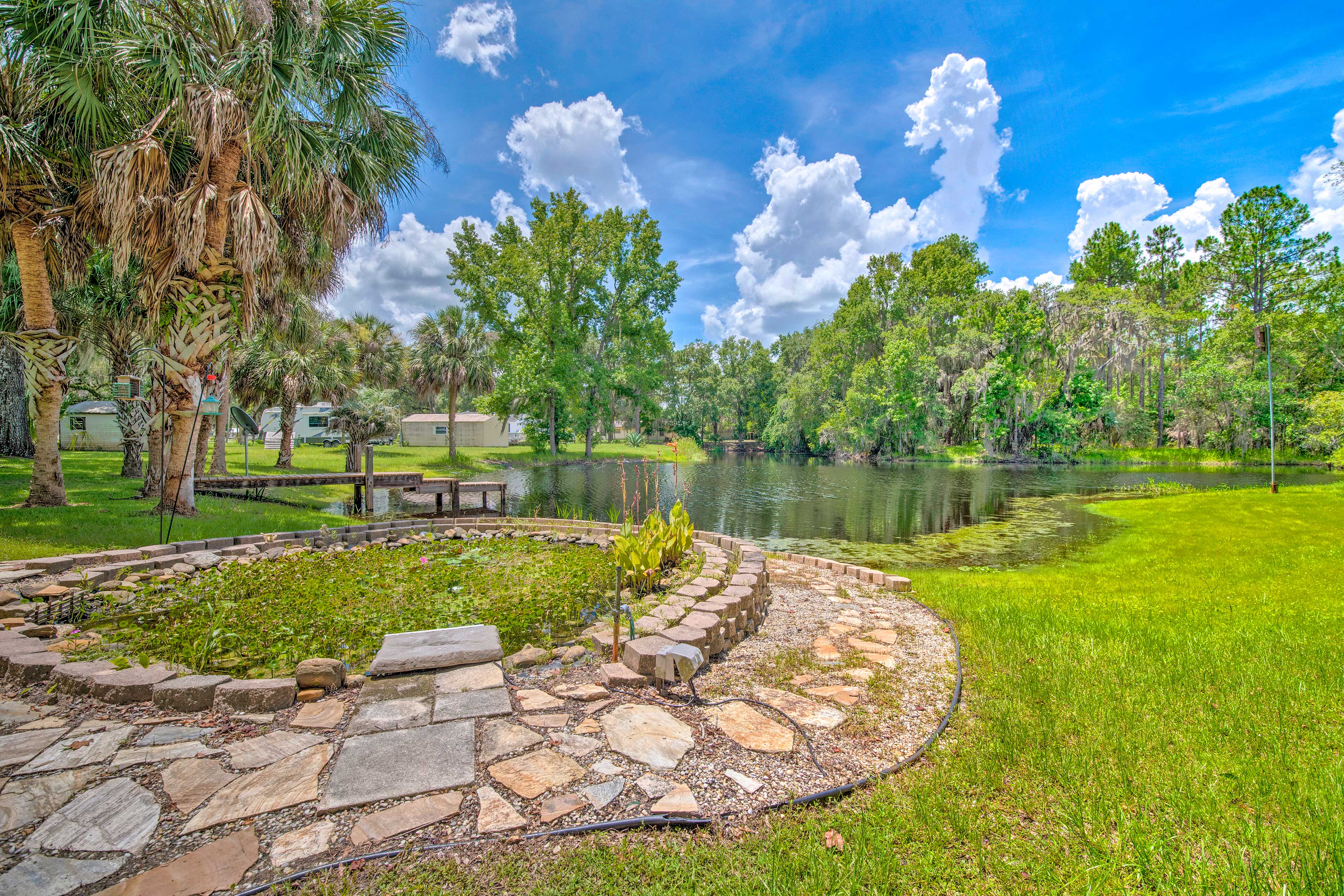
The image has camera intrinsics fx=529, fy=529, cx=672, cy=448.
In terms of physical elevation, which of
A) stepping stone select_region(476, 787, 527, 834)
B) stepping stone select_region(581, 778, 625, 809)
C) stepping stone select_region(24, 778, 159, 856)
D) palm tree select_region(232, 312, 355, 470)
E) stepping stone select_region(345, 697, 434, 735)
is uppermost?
palm tree select_region(232, 312, 355, 470)

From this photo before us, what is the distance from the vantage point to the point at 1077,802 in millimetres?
2109

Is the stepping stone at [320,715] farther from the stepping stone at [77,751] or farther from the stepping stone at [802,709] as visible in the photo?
the stepping stone at [802,709]

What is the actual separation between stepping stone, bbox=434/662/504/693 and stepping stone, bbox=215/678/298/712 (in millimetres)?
766

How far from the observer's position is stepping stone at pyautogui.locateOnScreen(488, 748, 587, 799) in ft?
7.23

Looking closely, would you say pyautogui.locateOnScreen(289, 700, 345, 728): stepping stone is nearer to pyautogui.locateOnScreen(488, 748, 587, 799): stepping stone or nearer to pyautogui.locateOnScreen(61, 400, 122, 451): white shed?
pyautogui.locateOnScreen(488, 748, 587, 799): stepping stone

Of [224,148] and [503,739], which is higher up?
[224,148]

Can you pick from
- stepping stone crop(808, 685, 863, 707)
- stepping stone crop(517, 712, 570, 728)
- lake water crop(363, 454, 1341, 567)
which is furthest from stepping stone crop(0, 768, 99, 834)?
lake water crop(363, 454, 1341, 567)

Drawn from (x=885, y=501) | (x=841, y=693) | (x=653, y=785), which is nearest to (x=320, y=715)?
(x=653, y=785)

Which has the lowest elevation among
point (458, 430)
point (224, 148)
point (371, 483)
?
point (371, 483)

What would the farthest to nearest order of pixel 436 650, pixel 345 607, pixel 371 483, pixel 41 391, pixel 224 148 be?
pixel 371 483, pixel 41 391, pixel 224 148, pixel 345 607, pixel 436 650

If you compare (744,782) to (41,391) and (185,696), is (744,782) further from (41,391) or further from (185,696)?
(41,391)

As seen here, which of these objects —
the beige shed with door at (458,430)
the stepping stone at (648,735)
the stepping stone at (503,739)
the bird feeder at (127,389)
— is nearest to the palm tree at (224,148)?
the bird feeder at (127,389)

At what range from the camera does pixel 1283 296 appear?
2680 cm

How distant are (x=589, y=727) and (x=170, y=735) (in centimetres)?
201
